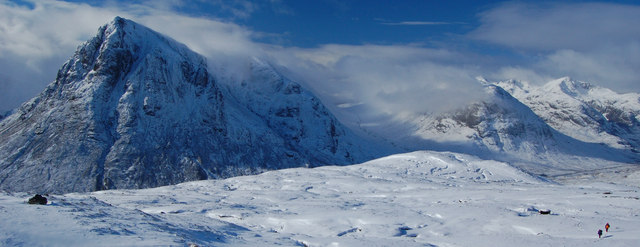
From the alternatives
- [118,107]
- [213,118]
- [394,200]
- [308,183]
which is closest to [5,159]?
[118,107]

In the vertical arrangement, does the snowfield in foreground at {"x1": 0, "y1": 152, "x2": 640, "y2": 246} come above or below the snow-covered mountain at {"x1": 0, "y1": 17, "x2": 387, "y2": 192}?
below

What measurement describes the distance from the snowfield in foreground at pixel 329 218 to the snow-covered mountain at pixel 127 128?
69851 millimetres

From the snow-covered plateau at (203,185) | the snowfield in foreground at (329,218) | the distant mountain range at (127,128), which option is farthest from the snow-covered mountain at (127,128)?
the snowfield in foreground at (329,218)

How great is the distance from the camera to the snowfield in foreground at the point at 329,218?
105 ft

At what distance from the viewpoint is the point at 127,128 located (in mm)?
164000

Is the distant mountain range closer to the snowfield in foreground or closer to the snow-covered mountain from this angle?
the snow-covered mountain

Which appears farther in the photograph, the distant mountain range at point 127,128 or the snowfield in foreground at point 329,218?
the distant mountain range at point 127,128

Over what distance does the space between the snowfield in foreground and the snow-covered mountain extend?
6985 cm

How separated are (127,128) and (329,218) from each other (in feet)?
421

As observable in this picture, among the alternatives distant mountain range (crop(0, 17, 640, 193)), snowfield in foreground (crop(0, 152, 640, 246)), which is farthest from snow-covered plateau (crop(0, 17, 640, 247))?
distant mountain range (crop(0, 17, 640, 193))

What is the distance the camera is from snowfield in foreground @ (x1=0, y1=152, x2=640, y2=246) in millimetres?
32062

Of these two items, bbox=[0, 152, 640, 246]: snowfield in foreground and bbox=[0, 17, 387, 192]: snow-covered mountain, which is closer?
bbox=[0, 152, 640, 246]: snowfield in foreground

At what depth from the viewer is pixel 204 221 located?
A: 46.7 metres

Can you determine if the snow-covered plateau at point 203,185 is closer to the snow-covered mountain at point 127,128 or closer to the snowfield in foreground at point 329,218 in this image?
the snowfield in foreground at point 329,218
